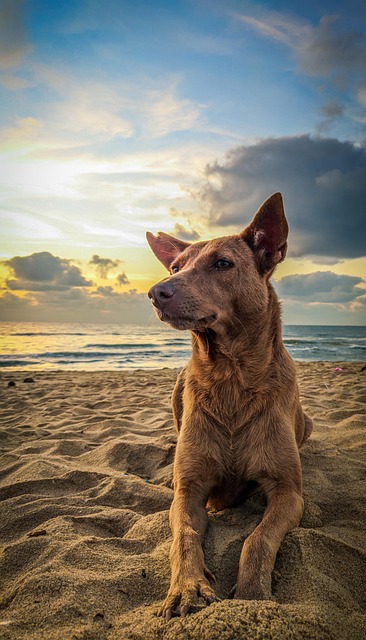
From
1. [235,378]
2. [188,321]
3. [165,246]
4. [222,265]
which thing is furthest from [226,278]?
[165,246]

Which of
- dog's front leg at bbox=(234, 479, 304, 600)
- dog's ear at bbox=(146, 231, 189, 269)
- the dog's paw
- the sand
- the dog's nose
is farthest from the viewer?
dog's ear at bbox=(146, 231, 189, 269)

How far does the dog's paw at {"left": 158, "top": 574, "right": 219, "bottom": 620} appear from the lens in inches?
66.3

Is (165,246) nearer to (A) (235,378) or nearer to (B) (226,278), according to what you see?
(B) (226,278)

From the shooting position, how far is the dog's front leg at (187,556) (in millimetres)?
1753

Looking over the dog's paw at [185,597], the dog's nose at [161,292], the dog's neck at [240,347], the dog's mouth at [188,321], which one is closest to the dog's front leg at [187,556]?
the dog's paw at [185,597]

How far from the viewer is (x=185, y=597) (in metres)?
1.76

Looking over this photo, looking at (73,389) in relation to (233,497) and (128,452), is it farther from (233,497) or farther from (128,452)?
(233,497)

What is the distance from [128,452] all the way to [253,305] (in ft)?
7.65

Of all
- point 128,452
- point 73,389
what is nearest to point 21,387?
point 73,389

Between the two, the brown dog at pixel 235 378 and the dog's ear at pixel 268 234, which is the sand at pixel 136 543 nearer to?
the brown dog at pixel 235 378

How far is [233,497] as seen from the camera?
287 cm

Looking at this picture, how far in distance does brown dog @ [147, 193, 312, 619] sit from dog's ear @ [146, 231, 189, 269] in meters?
→ 0.66

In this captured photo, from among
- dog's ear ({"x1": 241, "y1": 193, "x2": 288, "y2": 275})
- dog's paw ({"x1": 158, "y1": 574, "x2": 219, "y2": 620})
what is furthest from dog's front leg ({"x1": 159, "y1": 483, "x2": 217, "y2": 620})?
dog's ear ({"x1": 241, "y1": 193, "x2": 288, "y2": 275})

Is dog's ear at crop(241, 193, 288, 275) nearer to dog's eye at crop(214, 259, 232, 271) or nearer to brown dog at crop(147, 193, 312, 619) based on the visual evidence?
brown dog at crop(147, 193, 312, 619)
